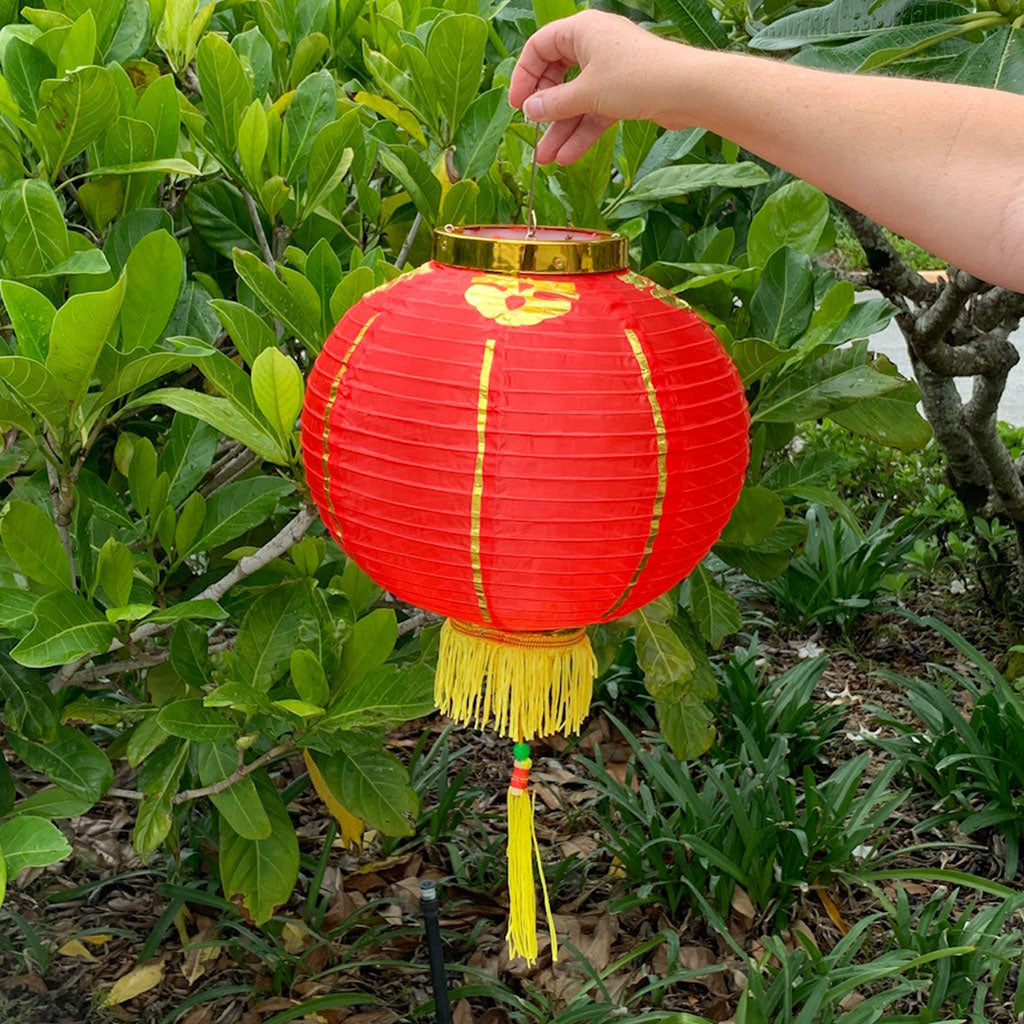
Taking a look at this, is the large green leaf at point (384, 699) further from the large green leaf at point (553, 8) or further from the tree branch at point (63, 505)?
the large green leaf at point (553, 8)

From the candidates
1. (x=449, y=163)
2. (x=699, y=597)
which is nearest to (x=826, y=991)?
(x=699, y=597)

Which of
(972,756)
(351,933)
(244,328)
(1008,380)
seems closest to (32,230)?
(244,328)

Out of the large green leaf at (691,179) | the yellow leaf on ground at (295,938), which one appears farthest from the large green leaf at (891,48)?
the yellow leaf on ground at (295,938)

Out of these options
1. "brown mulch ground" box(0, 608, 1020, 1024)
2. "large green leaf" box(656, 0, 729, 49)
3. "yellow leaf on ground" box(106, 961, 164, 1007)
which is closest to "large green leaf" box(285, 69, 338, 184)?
"large green leaf" box(656, 0, 729, 49)

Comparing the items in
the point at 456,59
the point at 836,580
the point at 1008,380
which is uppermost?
the point at 456,59

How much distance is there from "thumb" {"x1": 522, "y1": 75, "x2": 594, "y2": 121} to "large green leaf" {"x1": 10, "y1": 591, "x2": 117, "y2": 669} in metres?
0.71

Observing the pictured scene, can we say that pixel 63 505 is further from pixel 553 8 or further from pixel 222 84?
pixel 553 8

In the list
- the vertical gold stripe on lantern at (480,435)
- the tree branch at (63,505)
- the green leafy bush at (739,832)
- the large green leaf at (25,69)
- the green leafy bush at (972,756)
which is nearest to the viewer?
the vertical gold stripe on lantern at (480,435)

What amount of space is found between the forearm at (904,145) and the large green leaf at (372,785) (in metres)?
1.01

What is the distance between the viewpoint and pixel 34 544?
52.7 inches

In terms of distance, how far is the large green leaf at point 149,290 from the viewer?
51.9 inches

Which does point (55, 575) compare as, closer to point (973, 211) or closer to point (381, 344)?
point (381, 344)

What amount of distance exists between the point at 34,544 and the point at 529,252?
646 mm

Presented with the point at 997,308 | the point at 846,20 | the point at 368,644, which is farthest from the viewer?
the point at 997,308
